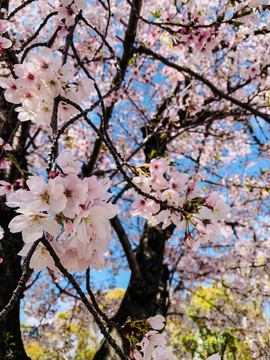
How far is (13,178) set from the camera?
2998mm

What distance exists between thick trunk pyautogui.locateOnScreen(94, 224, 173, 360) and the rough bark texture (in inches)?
31.9

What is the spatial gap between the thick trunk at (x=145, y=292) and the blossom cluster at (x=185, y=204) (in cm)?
179

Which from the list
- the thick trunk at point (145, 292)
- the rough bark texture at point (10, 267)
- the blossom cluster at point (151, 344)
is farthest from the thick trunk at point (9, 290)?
the blossom cluster at point (151, 344)

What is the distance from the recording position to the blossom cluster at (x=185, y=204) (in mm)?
1250

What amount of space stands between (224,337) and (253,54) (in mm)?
6777

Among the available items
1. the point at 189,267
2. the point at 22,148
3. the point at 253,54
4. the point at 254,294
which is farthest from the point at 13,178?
the point at 254,294

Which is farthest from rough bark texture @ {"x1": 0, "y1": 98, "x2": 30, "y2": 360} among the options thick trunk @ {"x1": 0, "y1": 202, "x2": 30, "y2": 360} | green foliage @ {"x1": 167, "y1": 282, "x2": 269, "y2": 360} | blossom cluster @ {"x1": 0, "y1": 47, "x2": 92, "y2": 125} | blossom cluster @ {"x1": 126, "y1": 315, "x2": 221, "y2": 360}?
green foliage @ {"x1": 167, "y1": 282, "x2": 269, "y2": 360}

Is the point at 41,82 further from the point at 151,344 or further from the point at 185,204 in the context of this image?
the point at 151,344

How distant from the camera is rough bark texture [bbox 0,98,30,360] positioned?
2.28 m

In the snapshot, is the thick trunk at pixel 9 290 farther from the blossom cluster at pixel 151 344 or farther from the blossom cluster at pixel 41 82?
the blossom cluster at pixel 41 82

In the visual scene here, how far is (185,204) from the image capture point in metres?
1.33

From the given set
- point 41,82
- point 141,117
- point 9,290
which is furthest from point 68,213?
point 141,117

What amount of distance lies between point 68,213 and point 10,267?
2292 millimetres

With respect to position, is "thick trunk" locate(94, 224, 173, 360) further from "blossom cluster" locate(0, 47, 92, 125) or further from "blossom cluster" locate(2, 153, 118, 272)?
"blossom cluster" locate(0, 47, 92, 125)
